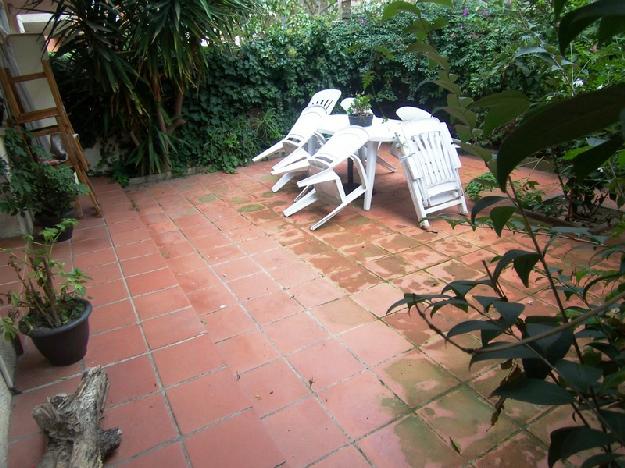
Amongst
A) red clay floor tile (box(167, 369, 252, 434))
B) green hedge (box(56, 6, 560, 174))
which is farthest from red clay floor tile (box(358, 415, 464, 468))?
green hedge (box(56, 6, 560, 174))

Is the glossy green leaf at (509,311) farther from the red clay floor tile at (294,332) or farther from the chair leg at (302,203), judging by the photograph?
the chair leg at (302,203)

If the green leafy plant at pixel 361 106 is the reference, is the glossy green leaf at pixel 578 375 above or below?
below

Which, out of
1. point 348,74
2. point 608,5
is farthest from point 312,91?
point 608,5

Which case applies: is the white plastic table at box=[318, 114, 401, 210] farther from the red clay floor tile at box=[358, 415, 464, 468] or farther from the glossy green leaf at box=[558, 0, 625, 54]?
the glossy green leaf at box=[558, 0, 625, 54]

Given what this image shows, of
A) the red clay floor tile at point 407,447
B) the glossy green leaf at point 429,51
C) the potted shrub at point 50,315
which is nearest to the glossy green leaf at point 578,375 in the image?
the glossy green leaf at point 429,51

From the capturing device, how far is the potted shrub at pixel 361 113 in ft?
12.0

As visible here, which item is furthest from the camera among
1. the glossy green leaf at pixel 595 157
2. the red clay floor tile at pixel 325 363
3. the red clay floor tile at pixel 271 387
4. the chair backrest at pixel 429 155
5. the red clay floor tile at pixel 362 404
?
the chair backrest at pixel 429 155

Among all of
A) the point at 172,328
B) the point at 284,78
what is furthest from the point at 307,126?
the point at 172,328

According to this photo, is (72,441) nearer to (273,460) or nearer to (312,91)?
(273,460)

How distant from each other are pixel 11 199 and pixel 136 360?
1696 mm

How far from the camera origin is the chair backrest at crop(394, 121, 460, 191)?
128 inches

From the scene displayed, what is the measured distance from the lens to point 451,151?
344cm

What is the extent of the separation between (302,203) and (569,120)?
3365mm

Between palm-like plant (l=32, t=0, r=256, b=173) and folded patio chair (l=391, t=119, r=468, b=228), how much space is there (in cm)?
222
